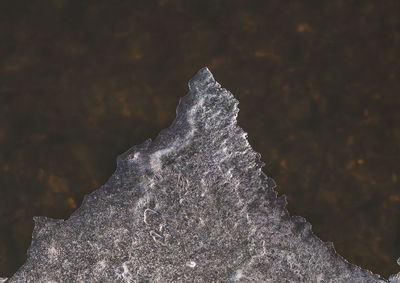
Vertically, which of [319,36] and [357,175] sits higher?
[319,36]

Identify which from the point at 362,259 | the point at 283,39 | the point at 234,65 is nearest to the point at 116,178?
the point at 234,65

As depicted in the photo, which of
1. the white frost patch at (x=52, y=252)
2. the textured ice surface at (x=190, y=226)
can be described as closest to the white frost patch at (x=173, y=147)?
the textured ice surface at (x=190, y=226)

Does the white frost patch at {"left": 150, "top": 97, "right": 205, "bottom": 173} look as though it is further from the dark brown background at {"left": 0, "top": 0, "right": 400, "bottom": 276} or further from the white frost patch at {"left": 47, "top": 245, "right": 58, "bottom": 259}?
the white frost patch at {"left": 47, "top": 245, "right": 58, "bottom": 259}

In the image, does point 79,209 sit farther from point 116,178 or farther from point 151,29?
point 151,29

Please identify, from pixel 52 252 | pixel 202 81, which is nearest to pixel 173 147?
pixel 202 81

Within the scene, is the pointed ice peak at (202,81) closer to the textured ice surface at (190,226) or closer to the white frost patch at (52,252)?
the textured ice surface at (190,226)
